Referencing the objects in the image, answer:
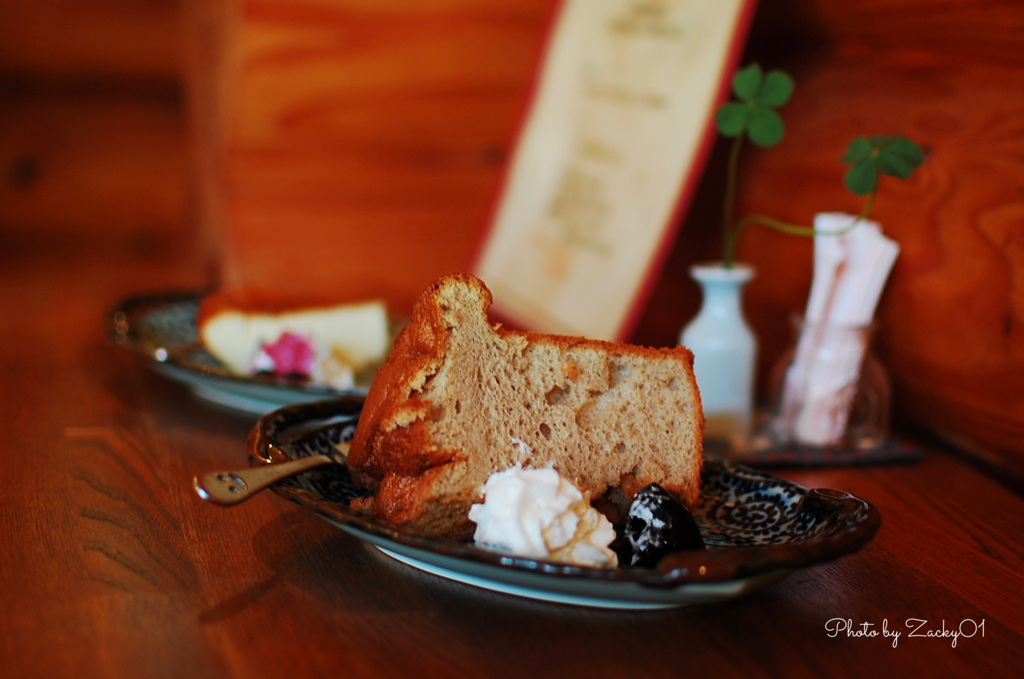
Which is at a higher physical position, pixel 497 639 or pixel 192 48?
pixel 192 48

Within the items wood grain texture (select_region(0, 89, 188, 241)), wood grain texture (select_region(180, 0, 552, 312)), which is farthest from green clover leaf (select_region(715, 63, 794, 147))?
wood grain texture (select_region(0, 89, 188, 241))

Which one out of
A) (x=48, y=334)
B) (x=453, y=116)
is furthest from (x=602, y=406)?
(x=453, y=116)

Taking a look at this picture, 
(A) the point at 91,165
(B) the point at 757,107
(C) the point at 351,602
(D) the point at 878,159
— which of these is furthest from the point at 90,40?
(C) the point at 351,602

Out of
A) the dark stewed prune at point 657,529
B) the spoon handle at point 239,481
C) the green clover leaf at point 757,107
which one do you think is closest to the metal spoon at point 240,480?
the spoon handle at point 239,481

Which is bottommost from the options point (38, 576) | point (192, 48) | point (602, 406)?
point (38, 576)

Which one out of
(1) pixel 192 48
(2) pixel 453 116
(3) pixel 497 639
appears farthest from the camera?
(1) pixel 192 48

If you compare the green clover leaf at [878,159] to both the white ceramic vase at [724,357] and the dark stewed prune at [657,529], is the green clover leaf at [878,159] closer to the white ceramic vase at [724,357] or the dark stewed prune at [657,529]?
the white ceramic vase at [724,357]

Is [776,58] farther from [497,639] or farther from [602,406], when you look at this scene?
[497,639]

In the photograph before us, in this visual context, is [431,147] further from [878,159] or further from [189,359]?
[878,159]

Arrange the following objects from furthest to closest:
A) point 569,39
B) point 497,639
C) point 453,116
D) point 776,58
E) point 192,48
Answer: point 192,48, point 453,116, point 569,39, point 776,58, point 497,639
